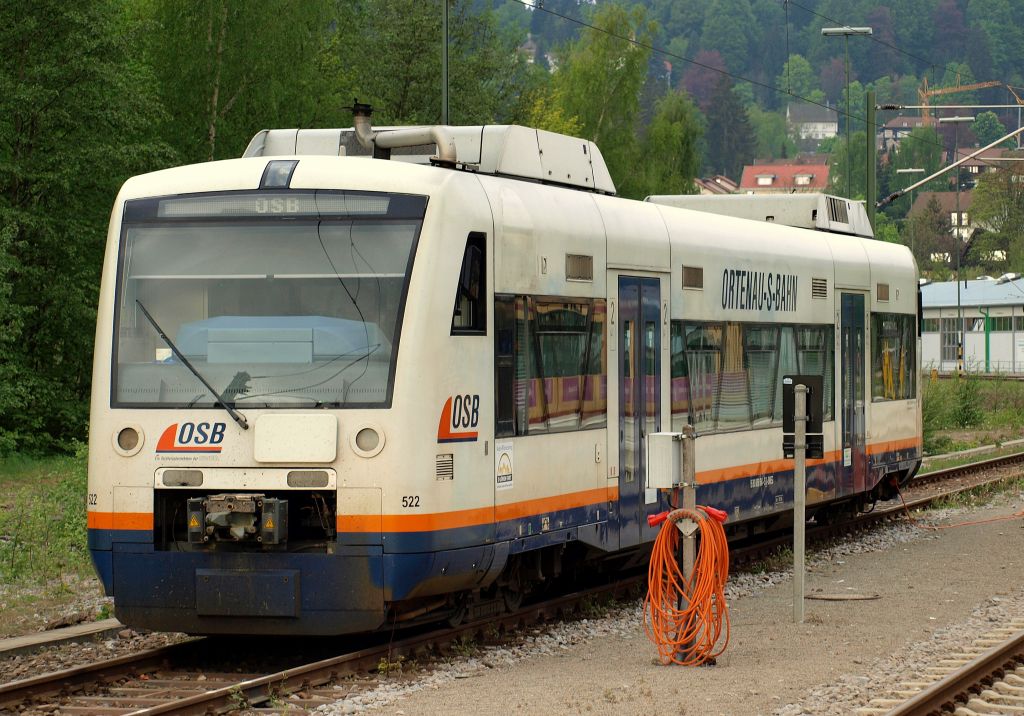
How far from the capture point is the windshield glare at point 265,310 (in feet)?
33.5

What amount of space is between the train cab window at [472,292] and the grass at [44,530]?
505cm

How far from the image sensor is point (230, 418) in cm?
1024

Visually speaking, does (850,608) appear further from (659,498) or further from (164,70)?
(164,70)

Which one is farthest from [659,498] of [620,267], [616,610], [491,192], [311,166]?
[311,166]

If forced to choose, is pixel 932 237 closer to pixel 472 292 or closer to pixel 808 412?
pixel 808 412

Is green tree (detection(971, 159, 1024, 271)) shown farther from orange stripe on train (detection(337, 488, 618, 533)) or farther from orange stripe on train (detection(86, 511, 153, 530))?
orange stripe on train (detection(86, 511, 153, 530))

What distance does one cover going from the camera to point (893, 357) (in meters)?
19.4

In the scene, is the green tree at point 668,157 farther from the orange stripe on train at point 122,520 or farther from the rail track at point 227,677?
the orange stripe on train at point 122,520

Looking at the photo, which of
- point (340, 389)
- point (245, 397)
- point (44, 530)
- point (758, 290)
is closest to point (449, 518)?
point (340, 389)

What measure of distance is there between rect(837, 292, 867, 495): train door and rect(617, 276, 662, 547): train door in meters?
4.85

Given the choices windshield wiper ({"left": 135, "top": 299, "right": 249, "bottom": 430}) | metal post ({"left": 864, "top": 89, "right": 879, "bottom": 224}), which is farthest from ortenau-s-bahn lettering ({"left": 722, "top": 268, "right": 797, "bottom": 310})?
metal post ({"left": 864, "top": 89, "right": 879, "bottom": 224})

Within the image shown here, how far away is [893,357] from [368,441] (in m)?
10.7

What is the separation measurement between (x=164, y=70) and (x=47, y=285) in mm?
9445

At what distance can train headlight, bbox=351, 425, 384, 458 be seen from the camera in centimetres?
999
